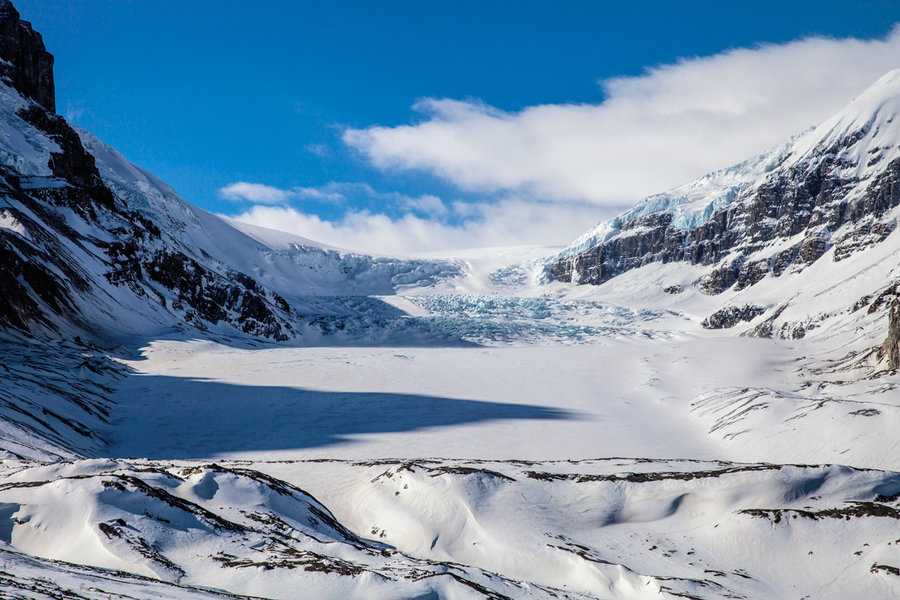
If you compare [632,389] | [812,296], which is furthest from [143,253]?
[812,296]

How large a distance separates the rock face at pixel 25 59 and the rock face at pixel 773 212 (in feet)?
280

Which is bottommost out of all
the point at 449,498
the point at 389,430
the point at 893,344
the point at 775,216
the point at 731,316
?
the point at 389,430

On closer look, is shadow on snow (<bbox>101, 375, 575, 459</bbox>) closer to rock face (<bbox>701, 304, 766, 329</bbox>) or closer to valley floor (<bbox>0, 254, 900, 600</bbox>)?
valley floor (<bbox>0, 254, 900, 600</bbox>)

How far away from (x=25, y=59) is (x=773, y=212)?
118 meters

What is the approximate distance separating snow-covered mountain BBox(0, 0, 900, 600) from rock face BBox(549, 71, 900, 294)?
56.3ft

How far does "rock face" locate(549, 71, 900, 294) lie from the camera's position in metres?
115

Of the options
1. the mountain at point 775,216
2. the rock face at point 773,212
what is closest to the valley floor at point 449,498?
Result: the mountain at point 775,216

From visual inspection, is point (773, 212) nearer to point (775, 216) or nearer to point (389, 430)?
point (775, 216)

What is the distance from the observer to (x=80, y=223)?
66938mm

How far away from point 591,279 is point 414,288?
3727 cm

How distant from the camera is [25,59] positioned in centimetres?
8050

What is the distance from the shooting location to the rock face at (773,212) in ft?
378

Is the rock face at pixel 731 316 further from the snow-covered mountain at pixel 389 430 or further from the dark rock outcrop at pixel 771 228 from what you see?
the dark rock outcrop at pixel 771 228

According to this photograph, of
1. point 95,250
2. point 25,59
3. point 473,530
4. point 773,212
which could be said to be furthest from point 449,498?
point 773,212
